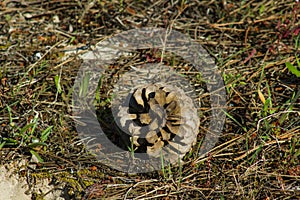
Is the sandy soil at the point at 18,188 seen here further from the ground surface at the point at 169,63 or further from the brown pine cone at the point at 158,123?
the brown pine cone at the point at 158,123

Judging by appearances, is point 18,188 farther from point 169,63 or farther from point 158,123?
point 169,63

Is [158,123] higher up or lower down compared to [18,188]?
higher up

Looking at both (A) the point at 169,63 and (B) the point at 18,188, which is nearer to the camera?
(B) the point at 18,188

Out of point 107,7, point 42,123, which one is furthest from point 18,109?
point 107,7

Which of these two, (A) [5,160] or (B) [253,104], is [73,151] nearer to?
(A) [5,160]

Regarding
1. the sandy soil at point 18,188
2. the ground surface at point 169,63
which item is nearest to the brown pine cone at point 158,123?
the ground surface at point 169,63

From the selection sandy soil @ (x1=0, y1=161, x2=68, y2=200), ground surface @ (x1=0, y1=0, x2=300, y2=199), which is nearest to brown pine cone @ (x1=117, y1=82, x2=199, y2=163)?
ground surface @ (x1=0, y1=0, x2=300, y2=199)

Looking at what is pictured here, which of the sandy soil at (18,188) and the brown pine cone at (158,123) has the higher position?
the brown pine cone at (158,123)

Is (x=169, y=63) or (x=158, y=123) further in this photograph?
(x=169, y=63)

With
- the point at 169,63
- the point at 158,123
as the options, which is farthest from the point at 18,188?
the point at 169,63
